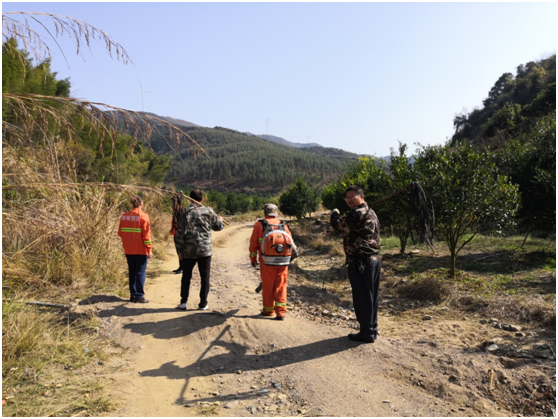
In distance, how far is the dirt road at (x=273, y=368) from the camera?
3.36 metres

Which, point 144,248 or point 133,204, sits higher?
point 133,204

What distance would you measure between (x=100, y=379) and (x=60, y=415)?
63 centimetres

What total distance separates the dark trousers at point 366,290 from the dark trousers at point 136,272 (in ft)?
10.9

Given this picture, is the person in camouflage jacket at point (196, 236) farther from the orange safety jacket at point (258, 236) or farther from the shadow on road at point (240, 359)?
the shadow on road at point (240, 359)

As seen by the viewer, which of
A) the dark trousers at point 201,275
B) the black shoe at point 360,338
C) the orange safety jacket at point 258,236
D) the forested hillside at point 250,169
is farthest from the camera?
the forested hillside at point 250,169

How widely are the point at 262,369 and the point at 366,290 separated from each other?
1.53m

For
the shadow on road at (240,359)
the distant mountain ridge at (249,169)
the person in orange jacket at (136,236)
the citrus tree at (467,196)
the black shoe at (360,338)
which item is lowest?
the shadow on road at (240,359)

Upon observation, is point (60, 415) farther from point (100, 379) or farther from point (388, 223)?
point (388, 223)

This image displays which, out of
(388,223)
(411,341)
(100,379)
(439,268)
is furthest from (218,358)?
(388,223)

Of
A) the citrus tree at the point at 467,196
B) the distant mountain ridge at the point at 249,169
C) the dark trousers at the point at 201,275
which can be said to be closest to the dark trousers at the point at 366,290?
the dark trousers at the point at 201,275

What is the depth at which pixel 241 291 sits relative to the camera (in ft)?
24.0

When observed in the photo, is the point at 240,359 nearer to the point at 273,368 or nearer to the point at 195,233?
the point at 273,368

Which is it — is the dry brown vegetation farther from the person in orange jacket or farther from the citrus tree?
the person in orange jacket

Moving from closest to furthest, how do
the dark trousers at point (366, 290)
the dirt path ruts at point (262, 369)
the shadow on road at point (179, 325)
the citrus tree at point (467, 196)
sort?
the dirt path ruts at point (262, 369) < the dark trousers at point (366, 290) < the shadow on road at point (179, 325) < the citrus tree at point (467, 196)
